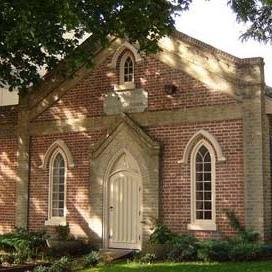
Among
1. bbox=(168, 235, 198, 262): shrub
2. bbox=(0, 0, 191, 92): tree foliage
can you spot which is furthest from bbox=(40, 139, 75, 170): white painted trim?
bbox=(168, 235, 198, 262): shrub

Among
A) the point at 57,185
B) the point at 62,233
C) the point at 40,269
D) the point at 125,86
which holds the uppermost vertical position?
the point at 125,86

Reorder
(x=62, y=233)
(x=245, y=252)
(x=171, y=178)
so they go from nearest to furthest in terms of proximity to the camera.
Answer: (x=245, y=252), (x=171, y=178), (x=62, y=233)

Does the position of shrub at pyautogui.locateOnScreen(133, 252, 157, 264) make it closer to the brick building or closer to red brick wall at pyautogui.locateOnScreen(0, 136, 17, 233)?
the brick building

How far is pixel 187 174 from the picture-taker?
16891 millimetres

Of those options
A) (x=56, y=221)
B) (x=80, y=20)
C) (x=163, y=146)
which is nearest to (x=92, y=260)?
(x=56, y=221)

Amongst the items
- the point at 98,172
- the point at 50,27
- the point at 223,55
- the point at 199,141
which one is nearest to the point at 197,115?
the point at 199,141

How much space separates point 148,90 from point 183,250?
5.34 meters

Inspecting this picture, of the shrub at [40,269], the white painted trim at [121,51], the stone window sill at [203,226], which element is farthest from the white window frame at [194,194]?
the shrub at [40,269]

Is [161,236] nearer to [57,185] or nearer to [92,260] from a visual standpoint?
[92,260]

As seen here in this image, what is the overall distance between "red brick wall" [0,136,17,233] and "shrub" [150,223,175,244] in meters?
6.27

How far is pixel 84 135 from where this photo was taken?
63.1 ft

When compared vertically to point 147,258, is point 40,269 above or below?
below

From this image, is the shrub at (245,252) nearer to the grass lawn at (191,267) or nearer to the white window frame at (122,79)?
the grass lawn at (191,267)

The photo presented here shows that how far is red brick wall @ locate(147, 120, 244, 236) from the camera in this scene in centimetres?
1606
